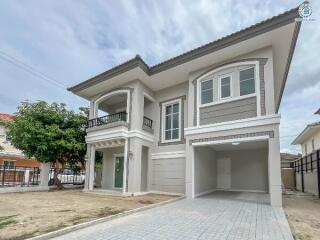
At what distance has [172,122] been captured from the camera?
13.0 meters

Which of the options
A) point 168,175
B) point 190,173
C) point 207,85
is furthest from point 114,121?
point 207,85

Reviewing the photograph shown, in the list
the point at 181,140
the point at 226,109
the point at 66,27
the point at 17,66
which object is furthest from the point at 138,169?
the point at 17,66

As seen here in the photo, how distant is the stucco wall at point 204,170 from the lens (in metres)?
10.9

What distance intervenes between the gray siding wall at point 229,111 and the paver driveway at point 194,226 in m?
3.76

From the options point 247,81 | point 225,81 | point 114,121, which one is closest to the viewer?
point 247,81

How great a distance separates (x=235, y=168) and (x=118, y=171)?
23.8 ft

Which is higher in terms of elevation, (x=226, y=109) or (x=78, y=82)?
(x=78, y=82)

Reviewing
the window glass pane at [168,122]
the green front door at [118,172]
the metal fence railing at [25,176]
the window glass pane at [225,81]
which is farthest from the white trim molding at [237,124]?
the metal fence railing at [25,176]

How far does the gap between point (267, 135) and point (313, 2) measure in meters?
4.86

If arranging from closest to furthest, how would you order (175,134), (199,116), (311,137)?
(199,116) < (175,134) < (311,137)

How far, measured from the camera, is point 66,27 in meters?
11.6

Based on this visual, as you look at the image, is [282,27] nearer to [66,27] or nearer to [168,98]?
[168,98]

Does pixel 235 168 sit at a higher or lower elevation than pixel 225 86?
lower

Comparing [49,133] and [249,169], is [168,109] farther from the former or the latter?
[49,133]
